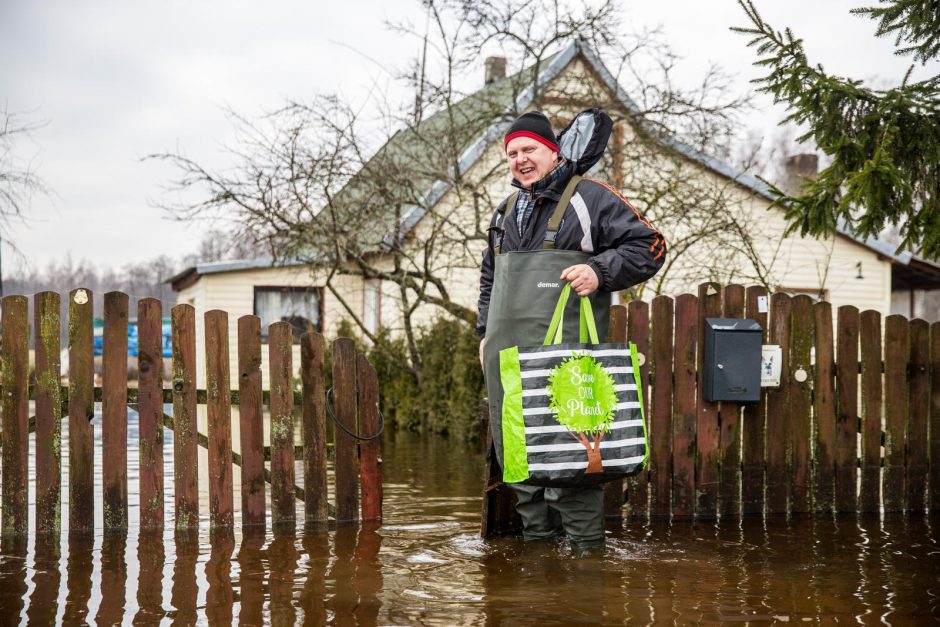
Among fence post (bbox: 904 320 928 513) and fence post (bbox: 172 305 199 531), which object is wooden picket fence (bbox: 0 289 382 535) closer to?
fence post (bbox: 172 305 199 531)

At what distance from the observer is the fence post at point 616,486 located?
234 inches

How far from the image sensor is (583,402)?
432cm

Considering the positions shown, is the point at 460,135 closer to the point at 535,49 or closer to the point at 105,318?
the point at 535,49

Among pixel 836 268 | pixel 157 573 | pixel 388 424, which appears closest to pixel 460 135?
pixel 388 424

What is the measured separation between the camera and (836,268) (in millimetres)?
20438

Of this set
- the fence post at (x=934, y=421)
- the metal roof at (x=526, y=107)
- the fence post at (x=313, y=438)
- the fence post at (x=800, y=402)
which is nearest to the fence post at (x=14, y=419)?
the fence post at (x=313, y=438)

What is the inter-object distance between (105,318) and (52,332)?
0.28 meters

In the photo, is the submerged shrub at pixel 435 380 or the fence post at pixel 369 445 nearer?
the fence post at pixel 369 445

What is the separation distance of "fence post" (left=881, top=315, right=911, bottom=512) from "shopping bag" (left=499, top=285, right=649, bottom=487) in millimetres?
2768

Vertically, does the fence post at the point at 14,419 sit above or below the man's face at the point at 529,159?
below

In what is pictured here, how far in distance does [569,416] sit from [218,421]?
2.16 meters

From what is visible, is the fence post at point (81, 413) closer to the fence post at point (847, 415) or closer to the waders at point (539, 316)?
the waders at point (539, 316)

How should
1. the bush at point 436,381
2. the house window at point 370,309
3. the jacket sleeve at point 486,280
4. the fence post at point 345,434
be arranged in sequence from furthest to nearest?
the house window at point 370,309
the bush at point 436,381
the fence post at point 345,434
the jacket sleeve at point 486,280

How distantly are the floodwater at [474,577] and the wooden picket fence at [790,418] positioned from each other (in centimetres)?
29
